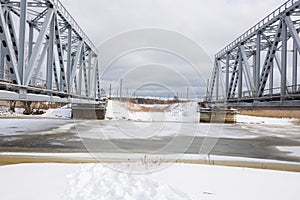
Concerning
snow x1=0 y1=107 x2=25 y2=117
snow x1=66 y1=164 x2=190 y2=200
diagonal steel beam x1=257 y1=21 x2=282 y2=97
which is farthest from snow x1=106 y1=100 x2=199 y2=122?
snow x1=66 y1=164 x2=190 y2=200

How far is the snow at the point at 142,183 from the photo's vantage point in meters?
5.49

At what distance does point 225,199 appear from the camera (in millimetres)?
5637

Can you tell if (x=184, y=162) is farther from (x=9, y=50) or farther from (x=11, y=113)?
(x=11, y=113)

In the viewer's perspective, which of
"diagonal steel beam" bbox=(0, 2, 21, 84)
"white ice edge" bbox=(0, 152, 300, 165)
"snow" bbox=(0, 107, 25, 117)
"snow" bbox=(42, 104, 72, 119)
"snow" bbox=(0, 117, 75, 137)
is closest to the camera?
"white ice edge" bbox=(0, 152, 300, 165)

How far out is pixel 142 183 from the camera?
230 inches

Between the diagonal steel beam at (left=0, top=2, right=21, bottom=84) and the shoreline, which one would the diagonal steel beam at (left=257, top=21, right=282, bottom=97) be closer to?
the shoreline

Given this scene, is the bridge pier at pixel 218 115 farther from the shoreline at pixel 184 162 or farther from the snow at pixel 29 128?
the shoreline at pixel 184 162

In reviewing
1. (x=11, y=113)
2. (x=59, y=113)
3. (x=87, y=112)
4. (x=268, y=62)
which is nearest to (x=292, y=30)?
(x=268, y=62)

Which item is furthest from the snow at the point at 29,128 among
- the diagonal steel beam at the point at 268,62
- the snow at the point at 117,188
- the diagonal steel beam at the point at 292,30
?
the diagonal steel beam at the point at 292,30

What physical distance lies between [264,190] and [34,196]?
14.8 feet

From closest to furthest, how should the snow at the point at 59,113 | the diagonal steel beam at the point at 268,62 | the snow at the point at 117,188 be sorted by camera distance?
the snow at the point at 117,188 < the diagonal steel beam at the point at 268,62 < the snow at the point at 59,113

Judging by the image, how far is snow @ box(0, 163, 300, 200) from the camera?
549cm

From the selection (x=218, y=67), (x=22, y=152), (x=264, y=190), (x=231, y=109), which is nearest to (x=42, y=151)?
(x=22, y=152)

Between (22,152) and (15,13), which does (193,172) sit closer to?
(22,152)
